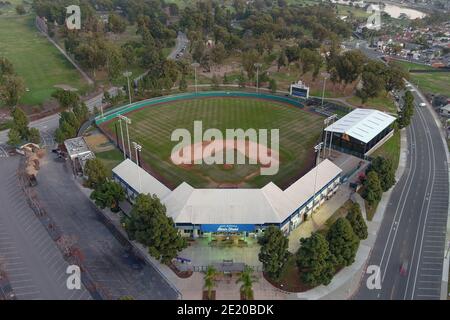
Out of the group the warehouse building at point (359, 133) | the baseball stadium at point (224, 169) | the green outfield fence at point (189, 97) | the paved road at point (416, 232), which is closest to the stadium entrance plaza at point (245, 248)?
the baseball stadium at point (224, 169)

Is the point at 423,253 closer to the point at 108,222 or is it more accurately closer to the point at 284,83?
the point at 108,222

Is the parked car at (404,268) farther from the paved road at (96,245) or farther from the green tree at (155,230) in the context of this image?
the paved road at (96,245)

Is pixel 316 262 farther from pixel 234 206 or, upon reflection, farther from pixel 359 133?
pixel 359 133

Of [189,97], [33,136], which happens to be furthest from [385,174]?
[33,136]

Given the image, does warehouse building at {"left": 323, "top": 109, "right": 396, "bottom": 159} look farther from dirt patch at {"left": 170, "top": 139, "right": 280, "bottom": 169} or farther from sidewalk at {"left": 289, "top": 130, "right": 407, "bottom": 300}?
sidewalk at {"left": 289, "top": 130, "right": 407, "bottom": 300}

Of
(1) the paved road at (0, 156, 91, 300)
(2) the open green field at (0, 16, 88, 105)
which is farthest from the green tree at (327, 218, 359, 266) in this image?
(2) the open green field at (0, 16, 88, 105)

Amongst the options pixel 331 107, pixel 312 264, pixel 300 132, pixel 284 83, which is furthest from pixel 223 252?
pixel 284 83
